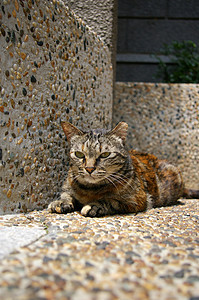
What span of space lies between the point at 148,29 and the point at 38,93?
14.6ft

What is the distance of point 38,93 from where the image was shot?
2221 mm

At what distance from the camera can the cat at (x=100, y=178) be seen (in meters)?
2.21

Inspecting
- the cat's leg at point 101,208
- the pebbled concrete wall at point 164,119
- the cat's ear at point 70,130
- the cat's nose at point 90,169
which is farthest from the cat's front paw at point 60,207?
the pebbled concrete wall at point 164,119

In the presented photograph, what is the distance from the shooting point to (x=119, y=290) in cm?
94

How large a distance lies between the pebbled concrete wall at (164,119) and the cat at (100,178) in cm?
145

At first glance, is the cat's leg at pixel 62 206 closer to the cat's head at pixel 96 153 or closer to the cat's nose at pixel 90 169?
the cat's head at pixel 96 153

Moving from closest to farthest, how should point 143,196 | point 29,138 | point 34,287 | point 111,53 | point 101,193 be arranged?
point 34,287 < point 29,138 < point 101,193 < point 143,196 < point 111,53

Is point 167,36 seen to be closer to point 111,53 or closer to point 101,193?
point 111,53

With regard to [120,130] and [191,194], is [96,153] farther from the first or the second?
[191,194]

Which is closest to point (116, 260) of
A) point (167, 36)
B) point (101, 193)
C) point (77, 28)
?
point (101, 193)

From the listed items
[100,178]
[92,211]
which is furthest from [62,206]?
[100,178]

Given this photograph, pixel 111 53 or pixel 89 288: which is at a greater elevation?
pixel 111 53

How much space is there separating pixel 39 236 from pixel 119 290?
0.70m

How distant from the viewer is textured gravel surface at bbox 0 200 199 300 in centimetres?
93
